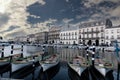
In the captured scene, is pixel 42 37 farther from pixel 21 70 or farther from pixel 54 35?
pixel 21 70

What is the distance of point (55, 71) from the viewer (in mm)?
24328

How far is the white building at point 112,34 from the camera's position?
78.5 meters

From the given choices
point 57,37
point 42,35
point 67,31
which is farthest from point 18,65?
point 42,35

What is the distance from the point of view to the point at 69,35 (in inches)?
4257

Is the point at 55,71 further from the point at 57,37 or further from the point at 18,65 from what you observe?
the point at 57,37

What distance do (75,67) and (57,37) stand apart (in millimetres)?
101101

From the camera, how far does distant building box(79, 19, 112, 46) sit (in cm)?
8581

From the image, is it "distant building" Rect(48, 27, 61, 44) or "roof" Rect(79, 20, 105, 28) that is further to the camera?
"distant building" Rect(48, 27, 61, 44)

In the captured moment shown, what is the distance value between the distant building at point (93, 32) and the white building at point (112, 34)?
7.79ft

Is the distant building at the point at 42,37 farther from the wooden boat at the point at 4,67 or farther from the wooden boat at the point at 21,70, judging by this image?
the wooden boat at the point at 21,70

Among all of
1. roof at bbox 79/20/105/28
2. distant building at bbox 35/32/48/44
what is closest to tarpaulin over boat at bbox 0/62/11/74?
roof at bbox 79/20/105/28

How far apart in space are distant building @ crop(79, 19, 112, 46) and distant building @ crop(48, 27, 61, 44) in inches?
883

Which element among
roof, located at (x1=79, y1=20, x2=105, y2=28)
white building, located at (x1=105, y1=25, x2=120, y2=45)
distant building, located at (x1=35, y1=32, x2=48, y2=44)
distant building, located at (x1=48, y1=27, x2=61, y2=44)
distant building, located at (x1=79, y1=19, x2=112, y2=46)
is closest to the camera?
white building, located at (x1=105, y1=25, x2=120, y2=45)

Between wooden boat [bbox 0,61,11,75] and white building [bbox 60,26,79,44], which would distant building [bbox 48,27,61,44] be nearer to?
white building [bbox 60,26,79,44]
